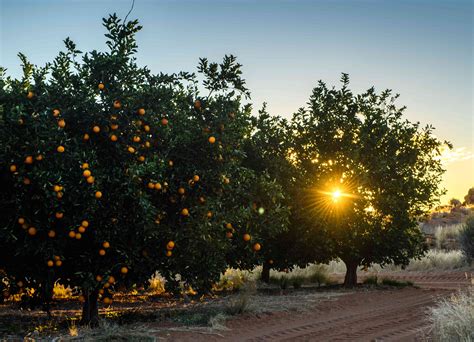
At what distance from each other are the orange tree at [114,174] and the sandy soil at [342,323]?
1.29m

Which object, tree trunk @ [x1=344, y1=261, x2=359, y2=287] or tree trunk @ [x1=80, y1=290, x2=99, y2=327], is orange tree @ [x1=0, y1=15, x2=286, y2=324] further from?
tree trunk @ [x1=344, y1=261, x2=359, y2=287]

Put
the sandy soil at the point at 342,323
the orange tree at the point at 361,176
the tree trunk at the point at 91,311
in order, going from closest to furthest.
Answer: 1. the sandy soil at the point at 342,323
2. the tree trunk at the point at 91,311
3. the orange tree at the point at 361,176

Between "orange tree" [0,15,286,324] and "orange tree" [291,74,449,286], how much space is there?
6694 mm

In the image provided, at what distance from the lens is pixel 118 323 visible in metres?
11.6

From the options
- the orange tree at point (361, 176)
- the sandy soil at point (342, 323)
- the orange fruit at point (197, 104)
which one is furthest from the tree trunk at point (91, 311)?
the orange tree at point (361, 176)

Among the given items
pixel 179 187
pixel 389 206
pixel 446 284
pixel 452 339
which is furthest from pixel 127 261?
pixel 446 284

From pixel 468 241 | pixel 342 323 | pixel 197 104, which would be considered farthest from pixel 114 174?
pixel 468 241

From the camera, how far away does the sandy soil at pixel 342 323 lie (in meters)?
10.4

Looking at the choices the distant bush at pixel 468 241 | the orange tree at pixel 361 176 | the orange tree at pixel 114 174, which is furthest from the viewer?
the distant bush at pixel 468 241

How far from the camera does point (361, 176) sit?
57.2ft

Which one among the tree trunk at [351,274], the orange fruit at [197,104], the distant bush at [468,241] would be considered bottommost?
the tree trunk at [351,274]

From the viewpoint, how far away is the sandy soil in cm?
1042

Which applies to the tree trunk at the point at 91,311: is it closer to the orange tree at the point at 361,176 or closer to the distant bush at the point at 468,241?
the orange tree at the point at 361,176

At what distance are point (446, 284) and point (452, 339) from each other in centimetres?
1304
